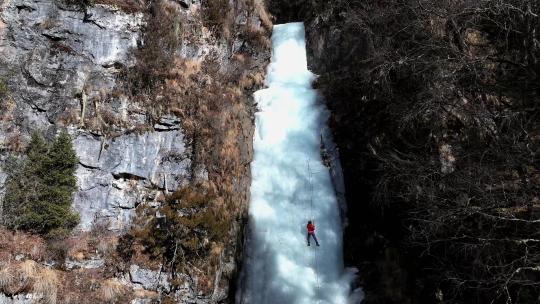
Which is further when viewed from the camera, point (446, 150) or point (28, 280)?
point (446, 150)

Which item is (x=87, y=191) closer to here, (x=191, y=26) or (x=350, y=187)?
(x=191, y=26)

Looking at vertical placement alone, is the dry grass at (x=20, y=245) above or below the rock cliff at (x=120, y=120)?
below

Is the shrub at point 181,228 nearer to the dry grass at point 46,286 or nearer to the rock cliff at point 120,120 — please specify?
the rock cliff at point 120,120

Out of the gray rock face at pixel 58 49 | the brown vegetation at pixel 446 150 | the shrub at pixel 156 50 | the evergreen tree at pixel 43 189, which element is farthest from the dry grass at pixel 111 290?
the brown vegetation at pixel 446 150


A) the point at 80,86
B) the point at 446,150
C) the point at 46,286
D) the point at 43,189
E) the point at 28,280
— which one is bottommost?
the point at 46,286

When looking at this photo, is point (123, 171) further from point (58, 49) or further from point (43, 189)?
point (58, 49)

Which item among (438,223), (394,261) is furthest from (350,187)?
(438,223)

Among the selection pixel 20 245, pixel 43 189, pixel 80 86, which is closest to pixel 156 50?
pixel 80 86
